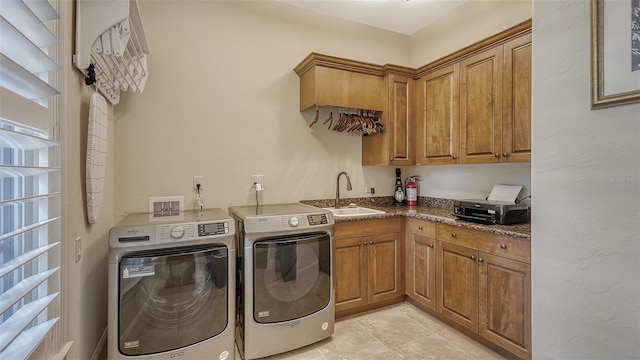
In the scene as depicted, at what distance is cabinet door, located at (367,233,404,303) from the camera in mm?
2615

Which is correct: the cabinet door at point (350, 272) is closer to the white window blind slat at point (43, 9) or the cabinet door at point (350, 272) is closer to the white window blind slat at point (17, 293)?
the white window blind slat at point (17, 293)

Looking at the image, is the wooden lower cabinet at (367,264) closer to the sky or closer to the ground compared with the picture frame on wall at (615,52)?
closer to the ground

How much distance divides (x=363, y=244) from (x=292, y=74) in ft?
5.79

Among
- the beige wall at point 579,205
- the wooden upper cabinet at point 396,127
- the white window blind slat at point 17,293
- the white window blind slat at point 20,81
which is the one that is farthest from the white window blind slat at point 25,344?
the wooden upper cabinet at point 396,127

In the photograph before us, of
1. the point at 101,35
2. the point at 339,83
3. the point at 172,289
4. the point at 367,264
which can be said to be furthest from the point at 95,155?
the point at 367,264

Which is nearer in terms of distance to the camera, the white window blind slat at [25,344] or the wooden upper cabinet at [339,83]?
the white window blind slat at [25,344]

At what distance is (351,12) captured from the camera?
3004 mm

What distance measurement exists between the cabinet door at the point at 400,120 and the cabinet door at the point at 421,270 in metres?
0.83

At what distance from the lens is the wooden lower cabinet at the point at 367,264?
8.18 feet

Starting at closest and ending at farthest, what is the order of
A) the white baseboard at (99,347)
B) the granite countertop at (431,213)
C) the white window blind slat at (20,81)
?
the white window blind slat at (20,81), the white baseboard at (99,347), the granite countertop at (431,213)

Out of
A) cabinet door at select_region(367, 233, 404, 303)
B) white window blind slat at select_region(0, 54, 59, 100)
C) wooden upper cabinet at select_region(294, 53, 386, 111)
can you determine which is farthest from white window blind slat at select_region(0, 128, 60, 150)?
cabinet door at select_region(367, 233, 404, 303)

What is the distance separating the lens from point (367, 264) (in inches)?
102

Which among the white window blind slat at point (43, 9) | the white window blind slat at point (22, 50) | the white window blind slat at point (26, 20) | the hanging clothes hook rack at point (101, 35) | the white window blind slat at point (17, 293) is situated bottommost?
the white window blind slat at point (17, 293)

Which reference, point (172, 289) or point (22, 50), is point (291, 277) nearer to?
point (172, 289)
